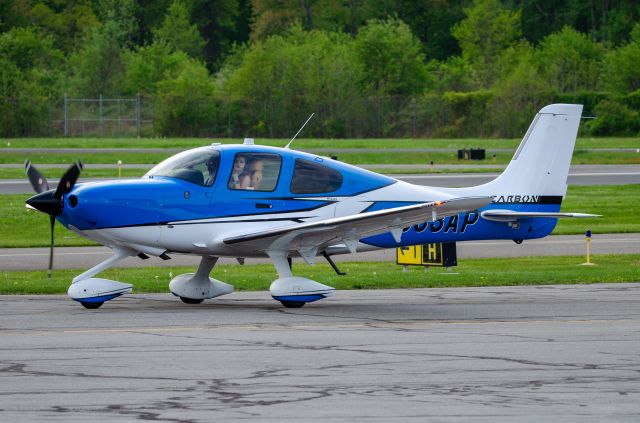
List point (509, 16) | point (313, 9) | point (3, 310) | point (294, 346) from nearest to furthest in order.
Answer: point (294, 346) < point (3, 310) < point (509, 16) < point (313, 9)

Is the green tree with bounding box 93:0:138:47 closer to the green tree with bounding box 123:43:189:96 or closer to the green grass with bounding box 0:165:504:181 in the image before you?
the green tree with bounding box 123:43:189:96

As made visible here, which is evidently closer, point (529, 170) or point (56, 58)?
point (529, 170)

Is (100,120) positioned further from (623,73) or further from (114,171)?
(623,73)

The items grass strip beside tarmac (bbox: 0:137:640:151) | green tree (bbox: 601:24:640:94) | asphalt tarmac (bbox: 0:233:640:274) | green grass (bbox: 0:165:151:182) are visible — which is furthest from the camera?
green tree (bbox: 601:24:640:94)

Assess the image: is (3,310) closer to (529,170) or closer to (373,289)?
(373,289)

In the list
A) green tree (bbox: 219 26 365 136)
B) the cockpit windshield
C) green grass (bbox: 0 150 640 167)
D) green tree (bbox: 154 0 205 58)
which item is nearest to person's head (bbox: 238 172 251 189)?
the cockpit windshield

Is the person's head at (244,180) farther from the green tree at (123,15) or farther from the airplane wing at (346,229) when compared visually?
the green tree at (123,15)

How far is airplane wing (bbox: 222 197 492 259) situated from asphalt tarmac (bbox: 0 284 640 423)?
33.8 inches

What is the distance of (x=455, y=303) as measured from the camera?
1570cm

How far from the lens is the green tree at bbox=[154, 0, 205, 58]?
297ft

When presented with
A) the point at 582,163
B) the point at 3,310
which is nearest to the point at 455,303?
the point at 3,310

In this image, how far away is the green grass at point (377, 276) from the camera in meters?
17.5

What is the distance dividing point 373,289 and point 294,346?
5954 millimetres

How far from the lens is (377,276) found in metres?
18.6
